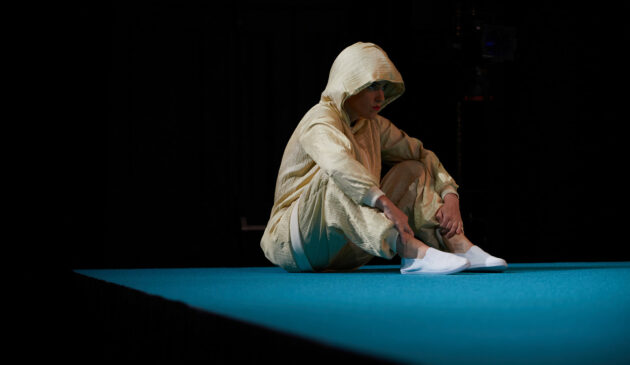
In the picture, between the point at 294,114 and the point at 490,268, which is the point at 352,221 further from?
the point at 294,114

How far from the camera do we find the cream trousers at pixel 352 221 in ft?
6.20

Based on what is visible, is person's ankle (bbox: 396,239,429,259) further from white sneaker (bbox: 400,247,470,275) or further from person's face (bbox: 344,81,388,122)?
person's face (bbox: 344,81,388,122)

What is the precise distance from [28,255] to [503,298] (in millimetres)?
2424

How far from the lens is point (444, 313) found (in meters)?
1.09

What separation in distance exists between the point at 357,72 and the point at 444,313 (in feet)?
3.98

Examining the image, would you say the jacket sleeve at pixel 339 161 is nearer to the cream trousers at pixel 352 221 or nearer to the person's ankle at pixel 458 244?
the cream trousers at pixel 352 221

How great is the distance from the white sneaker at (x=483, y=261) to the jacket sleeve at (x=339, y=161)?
39 centimetres

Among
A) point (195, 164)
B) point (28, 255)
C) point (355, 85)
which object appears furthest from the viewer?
point (195, 164)

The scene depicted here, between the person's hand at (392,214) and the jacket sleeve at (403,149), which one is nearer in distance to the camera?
A: the person's hand at (392,214)

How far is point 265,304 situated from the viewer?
1.26 meters

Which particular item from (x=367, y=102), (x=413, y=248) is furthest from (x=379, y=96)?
(x=413, y=248)

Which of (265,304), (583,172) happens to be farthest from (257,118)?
(265,304)

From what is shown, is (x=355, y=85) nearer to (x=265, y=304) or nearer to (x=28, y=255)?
(x=265, y=304)

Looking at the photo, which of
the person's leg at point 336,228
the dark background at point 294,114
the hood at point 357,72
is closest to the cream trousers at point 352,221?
the person's leg at point 336,228
